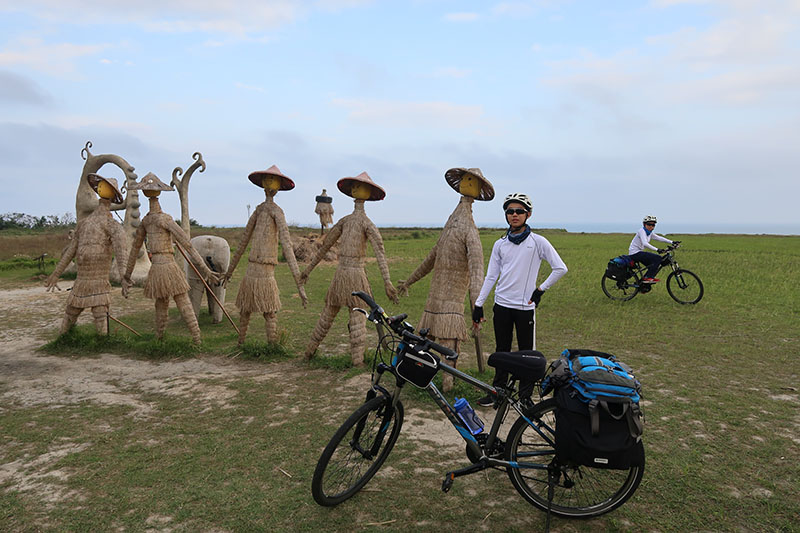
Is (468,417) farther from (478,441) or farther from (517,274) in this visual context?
(517,274)

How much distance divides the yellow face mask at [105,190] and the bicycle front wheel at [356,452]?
620 cm

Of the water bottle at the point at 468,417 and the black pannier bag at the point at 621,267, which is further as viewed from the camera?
the black pannier bag at the point at 621,267

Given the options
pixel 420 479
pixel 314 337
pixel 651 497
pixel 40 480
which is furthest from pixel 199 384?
pixel 651 497

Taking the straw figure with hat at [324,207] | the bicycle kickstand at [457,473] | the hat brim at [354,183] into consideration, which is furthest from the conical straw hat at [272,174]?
the straw figure with hat at [324,207]

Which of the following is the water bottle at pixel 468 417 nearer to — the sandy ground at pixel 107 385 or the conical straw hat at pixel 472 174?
the sandy ground at pixel 107 385

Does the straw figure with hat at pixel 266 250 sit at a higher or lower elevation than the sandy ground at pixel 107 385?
higher

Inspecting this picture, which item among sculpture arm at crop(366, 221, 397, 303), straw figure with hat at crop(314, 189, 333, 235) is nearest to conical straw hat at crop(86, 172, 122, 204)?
sculpture arm at crop(366, 221, 397, 303)

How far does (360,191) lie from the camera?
6414 mm

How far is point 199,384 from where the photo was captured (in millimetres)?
5793

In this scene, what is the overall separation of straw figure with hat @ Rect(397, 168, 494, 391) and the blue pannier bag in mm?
2507

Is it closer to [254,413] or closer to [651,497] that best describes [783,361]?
[651,497]

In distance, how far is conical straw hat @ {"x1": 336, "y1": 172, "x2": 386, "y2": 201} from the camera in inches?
246

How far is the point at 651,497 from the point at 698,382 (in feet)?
9.96

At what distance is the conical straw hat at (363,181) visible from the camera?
6246 millimetres
